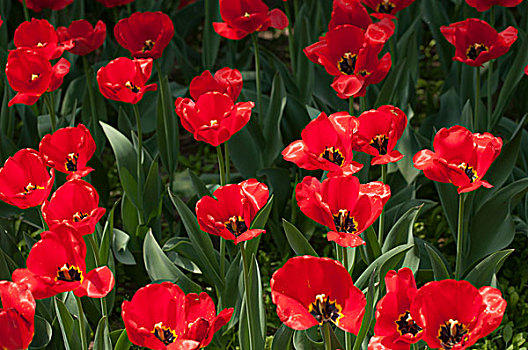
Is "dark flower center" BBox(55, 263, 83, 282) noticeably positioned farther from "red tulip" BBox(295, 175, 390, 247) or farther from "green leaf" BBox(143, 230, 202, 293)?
"green leaf" BBox(143, 230, 202, 293)

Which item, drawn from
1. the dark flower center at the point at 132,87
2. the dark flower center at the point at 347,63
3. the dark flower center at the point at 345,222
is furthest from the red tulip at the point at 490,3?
the dark flower center at the point at 345,222

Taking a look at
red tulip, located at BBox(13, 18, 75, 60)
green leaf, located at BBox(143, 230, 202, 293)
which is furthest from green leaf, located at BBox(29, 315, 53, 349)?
red tulip, located at BBox(13, 18, 75, 60)

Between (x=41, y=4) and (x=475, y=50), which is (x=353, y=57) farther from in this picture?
(x=41, y=4)

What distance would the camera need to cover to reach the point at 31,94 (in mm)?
1858

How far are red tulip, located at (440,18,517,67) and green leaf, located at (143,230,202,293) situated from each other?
36.7 inches

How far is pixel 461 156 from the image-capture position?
1.46 m

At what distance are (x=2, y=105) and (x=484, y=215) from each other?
5.40ft

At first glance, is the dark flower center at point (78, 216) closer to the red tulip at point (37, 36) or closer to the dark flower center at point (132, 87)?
the dark flower center at point (132, 87)

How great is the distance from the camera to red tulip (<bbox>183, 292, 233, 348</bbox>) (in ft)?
3.74

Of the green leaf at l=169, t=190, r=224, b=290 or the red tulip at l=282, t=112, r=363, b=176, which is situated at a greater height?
the red tulip at l=282, t=112, r=363, b=176

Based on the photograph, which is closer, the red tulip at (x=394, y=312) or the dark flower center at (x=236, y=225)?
the red tulip at (x=394, y=312)

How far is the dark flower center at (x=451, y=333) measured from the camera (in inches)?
43.4

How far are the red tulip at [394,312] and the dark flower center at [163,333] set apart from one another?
32 centimetres

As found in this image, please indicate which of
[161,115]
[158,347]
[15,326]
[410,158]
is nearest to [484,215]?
[410,158]
